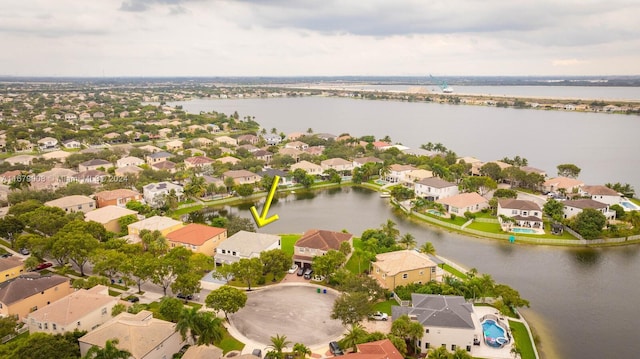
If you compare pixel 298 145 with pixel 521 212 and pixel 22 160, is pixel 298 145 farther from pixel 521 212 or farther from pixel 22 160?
pixel 521 212

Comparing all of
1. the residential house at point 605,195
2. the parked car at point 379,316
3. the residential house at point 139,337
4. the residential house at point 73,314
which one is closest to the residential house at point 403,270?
the parked car at point 379,316

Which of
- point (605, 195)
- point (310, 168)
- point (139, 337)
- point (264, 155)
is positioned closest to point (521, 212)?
point (605, 195)

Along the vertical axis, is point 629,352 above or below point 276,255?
below

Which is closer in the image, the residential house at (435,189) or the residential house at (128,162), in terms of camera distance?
the residential house at (435,189)

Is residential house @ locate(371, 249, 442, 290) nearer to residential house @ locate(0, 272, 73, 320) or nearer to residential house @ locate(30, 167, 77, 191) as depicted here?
residential house @ locate(0, 272, 73, 320)

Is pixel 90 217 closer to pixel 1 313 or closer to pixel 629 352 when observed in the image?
pixel 1 313

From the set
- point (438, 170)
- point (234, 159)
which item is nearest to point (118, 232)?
point (234, 159)

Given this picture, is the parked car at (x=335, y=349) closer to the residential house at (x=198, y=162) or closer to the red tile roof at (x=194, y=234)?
the red tile roof at (x=194, y=234)

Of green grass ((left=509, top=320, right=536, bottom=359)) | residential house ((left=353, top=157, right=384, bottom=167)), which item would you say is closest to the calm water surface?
A: green grass ((left=509, top=320, right=536, bottom=359))
